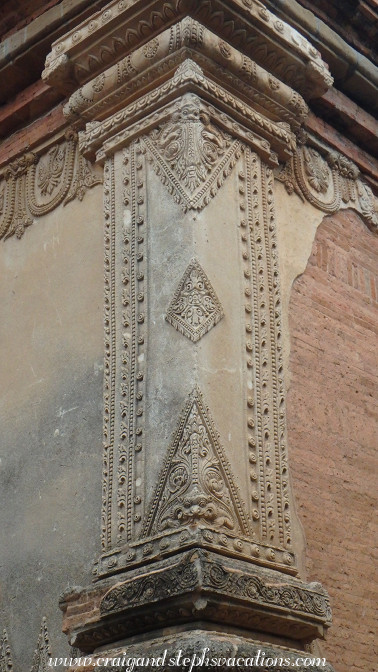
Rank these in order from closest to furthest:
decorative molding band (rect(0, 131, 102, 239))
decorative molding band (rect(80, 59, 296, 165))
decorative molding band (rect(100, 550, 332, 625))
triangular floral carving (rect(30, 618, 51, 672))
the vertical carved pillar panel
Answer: decorative molding band (rect(100, 550, 332, 625))
the vertical carved pillar panel
triangular floral carving (rect(30, 618, 51, 672))
decorative molding band (rect(80, 59, 296, 165))
decorative molding band (rect(0, 131, 102, 239))

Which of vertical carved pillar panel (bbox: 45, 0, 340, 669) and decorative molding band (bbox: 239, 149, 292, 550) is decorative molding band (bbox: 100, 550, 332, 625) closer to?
vertical carved pillar panel (bbox: 45, 0, 340, 669)

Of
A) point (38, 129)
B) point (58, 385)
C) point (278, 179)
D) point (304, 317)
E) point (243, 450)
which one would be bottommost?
point (243, 450)

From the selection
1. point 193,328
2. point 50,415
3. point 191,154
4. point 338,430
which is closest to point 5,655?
point 50,415

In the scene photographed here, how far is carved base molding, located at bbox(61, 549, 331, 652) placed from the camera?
13.0ft

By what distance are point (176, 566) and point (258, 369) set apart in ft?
3.99

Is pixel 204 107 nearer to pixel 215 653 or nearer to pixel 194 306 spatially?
pixel 194 306

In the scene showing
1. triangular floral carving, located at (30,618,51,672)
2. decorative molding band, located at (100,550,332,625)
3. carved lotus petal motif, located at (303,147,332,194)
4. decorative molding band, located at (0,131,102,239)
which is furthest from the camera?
carved lotus petal motif, located at (303,147,332,194)

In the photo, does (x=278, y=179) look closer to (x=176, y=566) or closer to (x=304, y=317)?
(x=304, y=317)

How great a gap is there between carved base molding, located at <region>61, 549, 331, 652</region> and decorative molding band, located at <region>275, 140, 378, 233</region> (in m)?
2.50

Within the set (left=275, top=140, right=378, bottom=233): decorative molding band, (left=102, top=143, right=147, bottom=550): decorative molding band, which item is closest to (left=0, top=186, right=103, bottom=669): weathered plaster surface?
(left=102, top=143, right=147, bottom=550): decorative molding band

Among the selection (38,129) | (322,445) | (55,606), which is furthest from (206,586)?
(38,129)

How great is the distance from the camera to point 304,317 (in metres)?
5.55

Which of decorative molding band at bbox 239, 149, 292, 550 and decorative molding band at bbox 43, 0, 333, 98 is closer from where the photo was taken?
decorative molding band at bbox 239, 149, 292, 550

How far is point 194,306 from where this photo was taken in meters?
4.67
